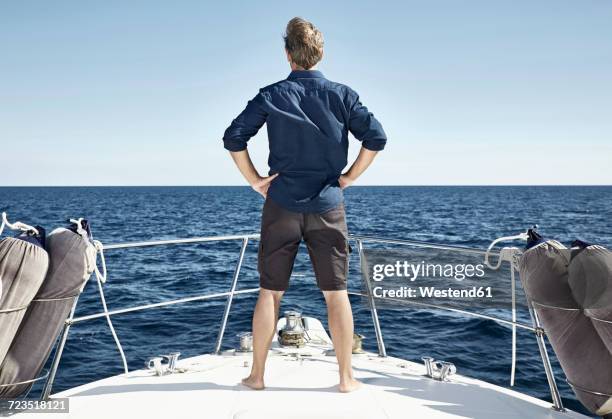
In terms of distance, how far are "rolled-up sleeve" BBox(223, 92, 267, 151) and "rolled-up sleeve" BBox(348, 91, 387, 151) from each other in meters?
0.37

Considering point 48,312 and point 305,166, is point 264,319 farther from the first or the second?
point 48,312

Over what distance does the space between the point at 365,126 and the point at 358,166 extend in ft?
0.62

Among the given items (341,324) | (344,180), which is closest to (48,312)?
(341,324)

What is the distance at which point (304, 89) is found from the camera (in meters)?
2.13

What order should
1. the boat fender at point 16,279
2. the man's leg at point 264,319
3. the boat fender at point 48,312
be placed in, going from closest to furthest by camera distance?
the boat fender at point 16,279, the boat fender at point 48,312, the man's leg at point 264,319

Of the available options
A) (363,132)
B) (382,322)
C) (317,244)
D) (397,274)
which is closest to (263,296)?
(317,244)

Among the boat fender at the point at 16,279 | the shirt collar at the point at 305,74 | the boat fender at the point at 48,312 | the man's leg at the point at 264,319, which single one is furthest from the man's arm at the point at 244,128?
→ the boat fender at the point at 16,279

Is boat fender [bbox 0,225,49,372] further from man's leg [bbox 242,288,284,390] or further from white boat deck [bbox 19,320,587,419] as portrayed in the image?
man's leg [bbox 242,288,284,390]

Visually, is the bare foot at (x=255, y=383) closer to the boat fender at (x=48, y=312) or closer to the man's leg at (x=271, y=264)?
the man's leg at (x=271, y=264)

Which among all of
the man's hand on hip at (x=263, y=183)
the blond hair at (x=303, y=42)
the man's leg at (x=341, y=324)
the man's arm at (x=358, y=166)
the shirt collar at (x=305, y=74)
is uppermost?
the blond hair at (x=303, y=42)

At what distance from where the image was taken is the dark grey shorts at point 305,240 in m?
2.20

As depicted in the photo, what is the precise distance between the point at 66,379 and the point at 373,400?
4.37 meters

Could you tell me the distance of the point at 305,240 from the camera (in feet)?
7.32

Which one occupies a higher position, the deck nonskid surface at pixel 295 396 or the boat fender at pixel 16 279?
the boat fender at pixel 16 279
